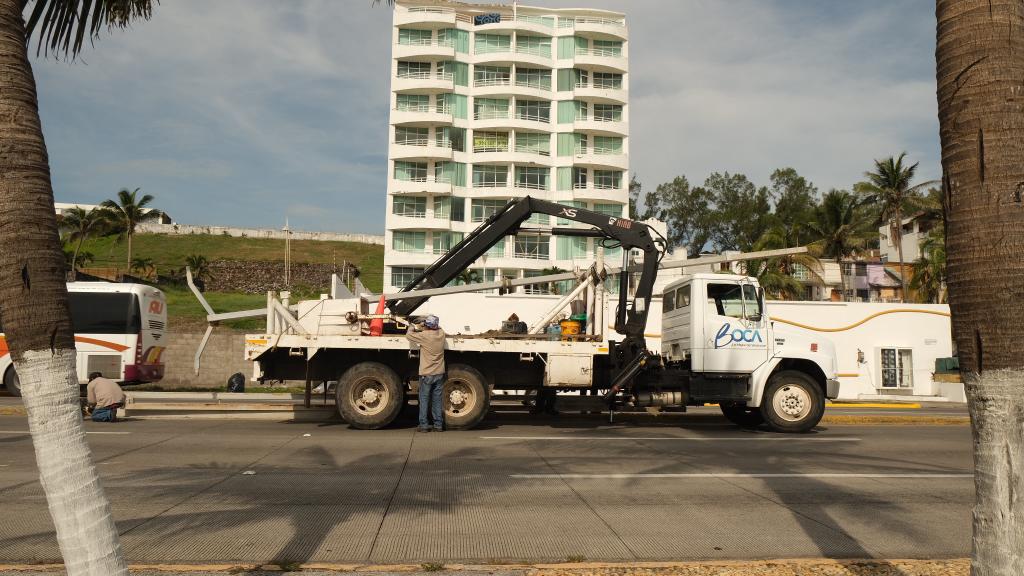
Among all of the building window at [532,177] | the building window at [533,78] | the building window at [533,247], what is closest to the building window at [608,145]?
the building window at [532,177]

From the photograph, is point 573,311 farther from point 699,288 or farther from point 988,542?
point 988,542

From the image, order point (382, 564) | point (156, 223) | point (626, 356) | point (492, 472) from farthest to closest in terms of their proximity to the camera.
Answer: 1. point (156, 223)
2. point (626, 356)
3. point (492, 472)
4. point (382, 564)

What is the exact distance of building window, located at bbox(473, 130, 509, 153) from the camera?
58.7m

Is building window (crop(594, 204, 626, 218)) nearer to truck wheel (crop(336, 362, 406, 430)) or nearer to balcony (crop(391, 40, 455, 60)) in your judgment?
balcony (crop(391, 40, 455, 60))

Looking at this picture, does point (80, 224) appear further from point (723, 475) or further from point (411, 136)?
Answer: point (723, 475)

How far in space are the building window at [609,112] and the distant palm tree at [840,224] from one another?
17.0 m

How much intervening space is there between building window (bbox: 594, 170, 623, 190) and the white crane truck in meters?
46.2

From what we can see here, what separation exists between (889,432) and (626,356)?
4996 millimetres

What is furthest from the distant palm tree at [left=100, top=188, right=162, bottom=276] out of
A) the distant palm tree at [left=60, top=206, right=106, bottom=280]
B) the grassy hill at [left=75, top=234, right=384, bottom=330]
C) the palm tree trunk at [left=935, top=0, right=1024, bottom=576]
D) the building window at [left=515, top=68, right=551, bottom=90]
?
the palm tree trunk at [left=935, top=0, right=1024, bottom=576]

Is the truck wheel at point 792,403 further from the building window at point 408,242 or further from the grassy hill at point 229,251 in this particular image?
the grassy hill at point 229,251

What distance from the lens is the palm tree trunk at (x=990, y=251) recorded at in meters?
3.12

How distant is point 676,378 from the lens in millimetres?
13461

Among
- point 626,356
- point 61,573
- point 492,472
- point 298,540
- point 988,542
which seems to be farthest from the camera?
point 626,356

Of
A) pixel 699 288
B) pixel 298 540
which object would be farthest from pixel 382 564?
pixel 699 288
